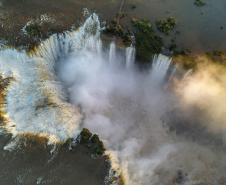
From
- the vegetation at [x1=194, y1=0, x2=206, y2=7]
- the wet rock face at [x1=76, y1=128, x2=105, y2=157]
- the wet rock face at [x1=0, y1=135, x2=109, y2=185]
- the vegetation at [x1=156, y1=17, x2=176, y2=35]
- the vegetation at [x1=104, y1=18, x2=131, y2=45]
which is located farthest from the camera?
the vegetation at [x1=194, y1=0, x2=206, y2=7]

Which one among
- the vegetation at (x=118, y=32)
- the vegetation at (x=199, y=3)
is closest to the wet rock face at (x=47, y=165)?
the vegetation at (x=118, y=32)

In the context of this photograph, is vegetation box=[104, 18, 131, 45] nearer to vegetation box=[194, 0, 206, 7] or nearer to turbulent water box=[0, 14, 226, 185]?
turbulent water box=[0, 14, 226, 185]

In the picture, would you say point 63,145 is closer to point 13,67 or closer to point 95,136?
point 95,136

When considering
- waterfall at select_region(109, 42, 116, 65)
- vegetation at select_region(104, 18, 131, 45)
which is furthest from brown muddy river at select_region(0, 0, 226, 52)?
waterfall at select_region(109, 42, 116, 65)

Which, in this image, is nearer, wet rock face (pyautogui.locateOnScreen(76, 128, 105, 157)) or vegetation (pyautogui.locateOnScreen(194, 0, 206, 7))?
wet rock face (pyautogui.locateOnScreen(76, 128, 105, 157))

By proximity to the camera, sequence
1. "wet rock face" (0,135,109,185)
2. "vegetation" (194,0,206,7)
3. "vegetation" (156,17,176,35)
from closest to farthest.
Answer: "wet rock face" (0,135,109,185), "vegetation" (156,17,176,35), "vegetation" (194,0,206,7)

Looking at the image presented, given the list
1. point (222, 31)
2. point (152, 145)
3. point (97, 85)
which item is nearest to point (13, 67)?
point (97, 85)

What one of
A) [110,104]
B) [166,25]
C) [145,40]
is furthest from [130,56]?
[166,25]
